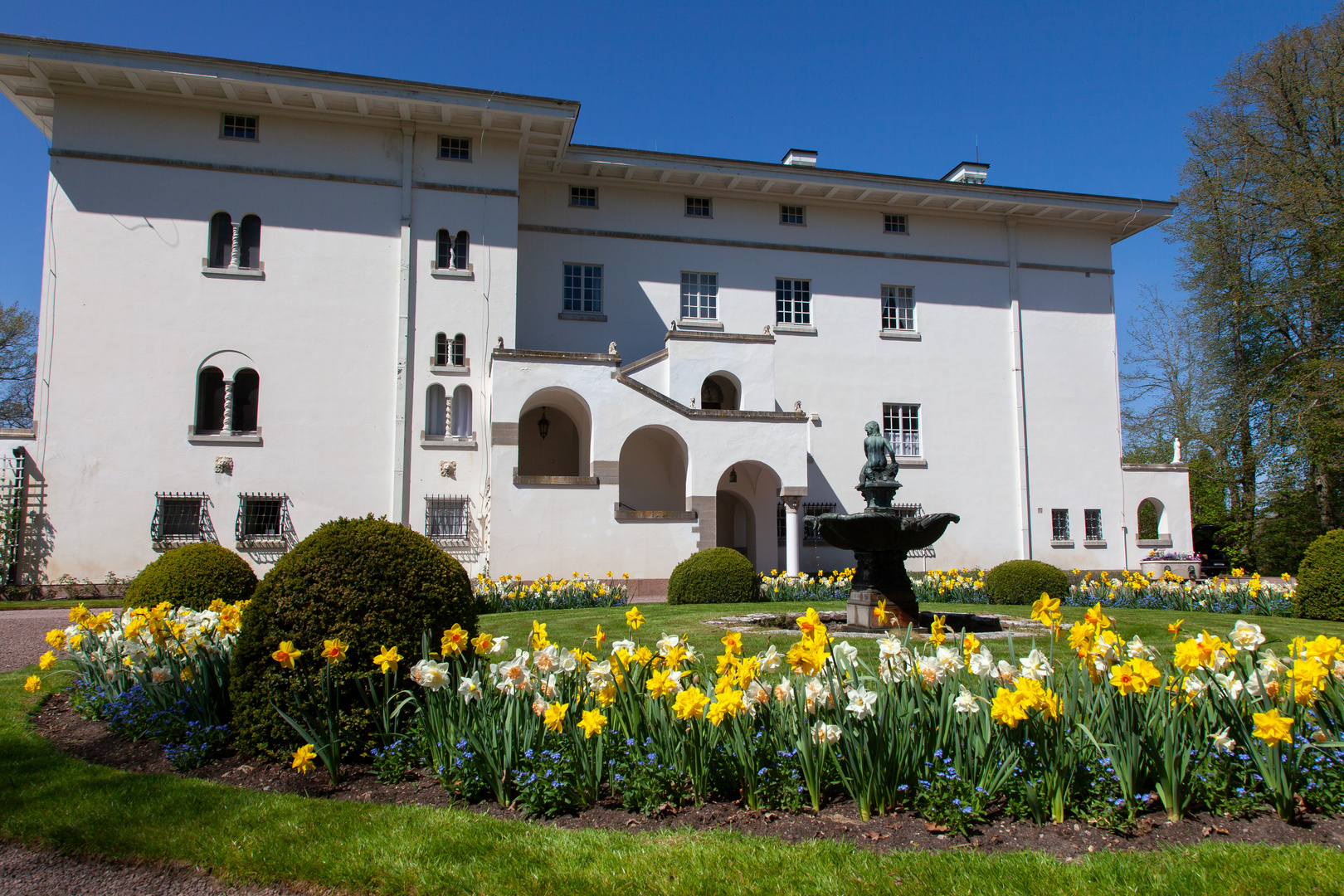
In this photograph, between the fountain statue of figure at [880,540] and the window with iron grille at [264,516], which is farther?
the window with iron grille at [264,516]

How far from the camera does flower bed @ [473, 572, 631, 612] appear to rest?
53.0ft

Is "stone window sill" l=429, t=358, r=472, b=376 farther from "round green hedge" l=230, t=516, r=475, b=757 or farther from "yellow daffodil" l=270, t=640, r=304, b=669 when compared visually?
"yellow daffodil" l=270, t=640, r=304, b=669

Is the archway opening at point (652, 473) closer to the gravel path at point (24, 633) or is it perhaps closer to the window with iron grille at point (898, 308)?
the window with iron grille at point (898, 308)

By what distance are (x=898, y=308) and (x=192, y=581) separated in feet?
74.3

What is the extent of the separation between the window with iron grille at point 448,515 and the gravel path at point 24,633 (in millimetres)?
7902

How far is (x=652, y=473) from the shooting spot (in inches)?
957

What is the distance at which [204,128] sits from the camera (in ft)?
70.9

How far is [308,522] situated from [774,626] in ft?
47.2

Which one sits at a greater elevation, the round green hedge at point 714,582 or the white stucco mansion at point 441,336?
the white stucco mansion at point 441,336

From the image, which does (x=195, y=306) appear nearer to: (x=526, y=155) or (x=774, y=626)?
(x=526, y=155)

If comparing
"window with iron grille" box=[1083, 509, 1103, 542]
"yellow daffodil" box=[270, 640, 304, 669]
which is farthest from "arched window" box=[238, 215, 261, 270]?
"window with iron grille" box=[1083, 509, 1103, 542]

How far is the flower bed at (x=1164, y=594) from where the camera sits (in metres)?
14.7

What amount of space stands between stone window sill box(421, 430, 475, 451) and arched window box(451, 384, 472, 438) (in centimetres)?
28

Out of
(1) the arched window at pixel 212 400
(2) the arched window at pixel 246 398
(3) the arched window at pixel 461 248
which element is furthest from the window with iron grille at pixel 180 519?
(3) the arched window at pixel 461 248
